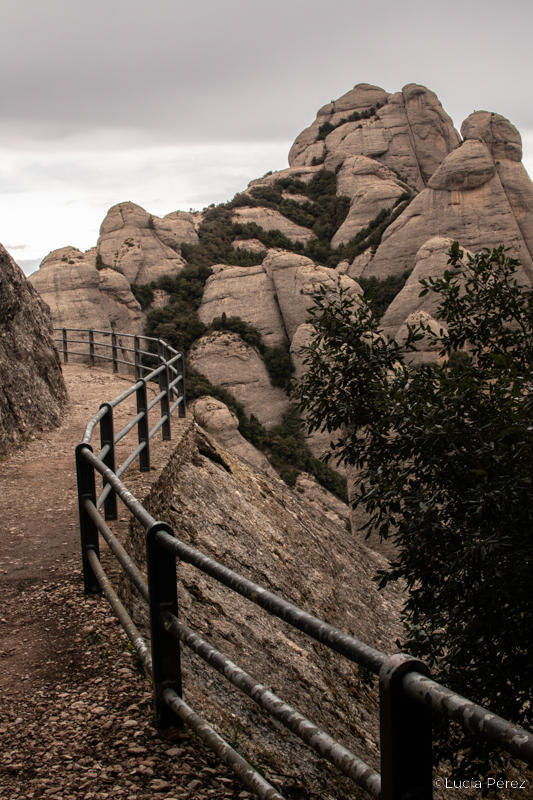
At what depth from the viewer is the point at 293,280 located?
42.1m

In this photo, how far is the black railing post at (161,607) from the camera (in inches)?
94.0

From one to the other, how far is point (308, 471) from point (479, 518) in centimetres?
2959

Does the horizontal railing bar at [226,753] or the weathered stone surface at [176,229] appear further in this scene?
the weathered stone surface at [176,229]

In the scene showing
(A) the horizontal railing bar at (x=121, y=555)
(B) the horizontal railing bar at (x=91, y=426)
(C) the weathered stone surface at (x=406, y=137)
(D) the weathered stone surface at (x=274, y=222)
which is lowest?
(A) the horizontal railing bar at (x=121, y=555)

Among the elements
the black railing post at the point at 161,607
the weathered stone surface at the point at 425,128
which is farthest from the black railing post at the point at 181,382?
the weathered stone surface at the point at 425,128

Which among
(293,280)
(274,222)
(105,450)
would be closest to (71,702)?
(105,450)

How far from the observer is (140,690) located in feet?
9.65

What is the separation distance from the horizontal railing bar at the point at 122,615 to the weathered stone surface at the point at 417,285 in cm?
3510

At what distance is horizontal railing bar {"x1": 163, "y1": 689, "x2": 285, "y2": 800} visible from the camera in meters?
1.82

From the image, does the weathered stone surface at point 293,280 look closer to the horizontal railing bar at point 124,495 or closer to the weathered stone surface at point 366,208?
the weathered stone surface at point 366,208

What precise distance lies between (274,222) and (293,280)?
727 inches

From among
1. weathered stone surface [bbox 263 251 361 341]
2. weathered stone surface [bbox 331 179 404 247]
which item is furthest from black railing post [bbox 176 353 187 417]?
weathered stone surface [bbox 331 179 404 247]

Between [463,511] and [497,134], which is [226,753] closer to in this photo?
[463,511]

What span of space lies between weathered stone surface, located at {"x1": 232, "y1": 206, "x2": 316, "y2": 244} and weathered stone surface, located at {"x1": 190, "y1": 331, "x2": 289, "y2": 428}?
21.8 meters
